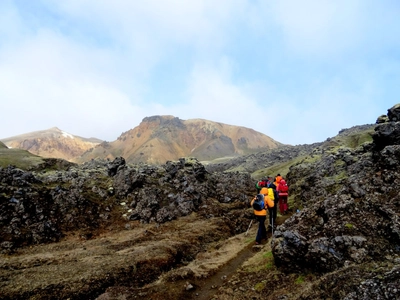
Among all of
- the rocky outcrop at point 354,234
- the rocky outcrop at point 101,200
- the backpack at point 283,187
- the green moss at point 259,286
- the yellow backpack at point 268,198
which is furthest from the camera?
the backpack at point 283,187

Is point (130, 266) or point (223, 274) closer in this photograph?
point (223, 274)

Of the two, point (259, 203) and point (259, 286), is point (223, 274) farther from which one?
point (259, 203)

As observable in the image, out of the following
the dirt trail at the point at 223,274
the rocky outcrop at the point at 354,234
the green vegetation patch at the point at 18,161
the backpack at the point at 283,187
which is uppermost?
the green vegetation patch at the point at 18,161

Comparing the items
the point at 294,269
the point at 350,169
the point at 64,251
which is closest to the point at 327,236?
the point at 294,269

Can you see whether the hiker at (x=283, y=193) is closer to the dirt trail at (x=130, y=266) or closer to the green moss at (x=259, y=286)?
the dirt trail at (x=130, y=266)

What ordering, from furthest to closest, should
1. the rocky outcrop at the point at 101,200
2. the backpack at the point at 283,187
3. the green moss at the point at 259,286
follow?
the backpack at the point at 283,187
the rocky outcrop at the point at 101,200
the green moss at the point at 259,286

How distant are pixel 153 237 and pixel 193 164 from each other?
17949 mm

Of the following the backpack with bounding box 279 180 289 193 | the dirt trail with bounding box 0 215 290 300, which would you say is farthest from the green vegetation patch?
the backpack with bounding box 279 180 289 193

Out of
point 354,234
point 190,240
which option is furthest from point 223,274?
point 190,240

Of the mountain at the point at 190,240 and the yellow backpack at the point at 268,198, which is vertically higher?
the yellow backpack at the point at 268,198

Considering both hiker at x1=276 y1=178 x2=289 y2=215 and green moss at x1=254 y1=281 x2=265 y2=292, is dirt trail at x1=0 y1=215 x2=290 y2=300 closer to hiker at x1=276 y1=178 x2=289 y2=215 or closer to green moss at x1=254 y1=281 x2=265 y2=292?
green moss at x1=254 y1=281 x2=265 y2=292

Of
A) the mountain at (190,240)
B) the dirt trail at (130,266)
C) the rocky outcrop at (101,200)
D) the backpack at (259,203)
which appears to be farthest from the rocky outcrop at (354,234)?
the rocky outcrop at (101,200)

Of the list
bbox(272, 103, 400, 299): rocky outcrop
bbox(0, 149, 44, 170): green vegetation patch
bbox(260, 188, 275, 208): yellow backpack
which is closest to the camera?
bbox(272, 103, 400, 299): rocky outcrop

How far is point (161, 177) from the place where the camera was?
35.0 meters
